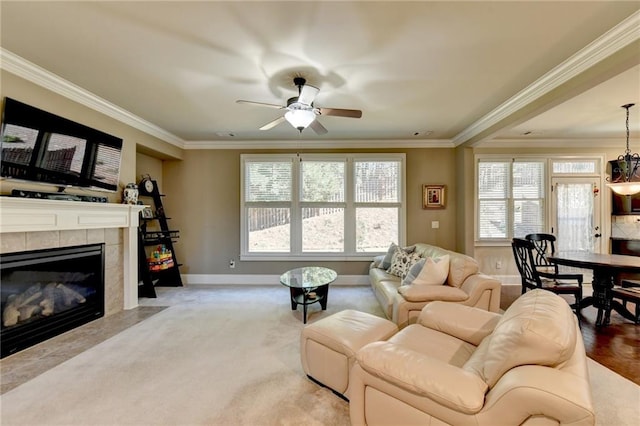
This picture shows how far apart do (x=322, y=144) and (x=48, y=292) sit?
4.16m

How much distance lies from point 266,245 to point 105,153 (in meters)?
2.73

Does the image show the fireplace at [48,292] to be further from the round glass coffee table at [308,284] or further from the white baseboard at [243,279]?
the round glass coffee table at [308,284]

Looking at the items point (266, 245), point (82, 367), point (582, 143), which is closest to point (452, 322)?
point (82, 367)

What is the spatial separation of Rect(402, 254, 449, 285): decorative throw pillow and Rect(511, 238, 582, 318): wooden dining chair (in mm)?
1367

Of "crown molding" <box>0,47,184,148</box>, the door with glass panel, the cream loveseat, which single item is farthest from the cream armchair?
the door with glass panel

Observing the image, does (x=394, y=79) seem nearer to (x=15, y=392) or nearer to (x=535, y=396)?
(x=535, y=396)

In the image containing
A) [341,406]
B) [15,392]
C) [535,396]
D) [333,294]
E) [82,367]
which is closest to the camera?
[535,396]

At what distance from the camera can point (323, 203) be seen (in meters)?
5.03

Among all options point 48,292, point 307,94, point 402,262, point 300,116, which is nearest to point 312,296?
point 402,262

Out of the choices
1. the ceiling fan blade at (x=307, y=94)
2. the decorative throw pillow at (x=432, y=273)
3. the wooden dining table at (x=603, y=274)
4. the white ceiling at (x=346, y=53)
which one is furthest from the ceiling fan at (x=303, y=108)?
the wooden dining table at (x=603, y=274)

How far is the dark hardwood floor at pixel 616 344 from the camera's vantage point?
7.74ft

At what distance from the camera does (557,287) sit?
327cm

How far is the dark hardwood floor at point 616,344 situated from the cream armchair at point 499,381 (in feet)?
5.85

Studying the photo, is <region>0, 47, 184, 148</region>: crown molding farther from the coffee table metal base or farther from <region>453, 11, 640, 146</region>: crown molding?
<region>453, 11, 640, 146</region>: crown molding
